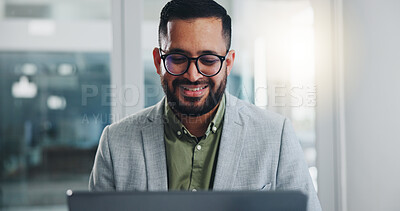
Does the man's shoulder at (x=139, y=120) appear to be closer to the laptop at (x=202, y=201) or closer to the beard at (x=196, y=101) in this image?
the beard at (x=196, y=101)

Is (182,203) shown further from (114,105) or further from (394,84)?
(394,84)

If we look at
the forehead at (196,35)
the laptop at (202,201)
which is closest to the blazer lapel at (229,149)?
the forehead at (196,35)

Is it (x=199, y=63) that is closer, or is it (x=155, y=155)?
(x=155, y=155)

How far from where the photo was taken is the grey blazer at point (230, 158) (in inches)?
71.5

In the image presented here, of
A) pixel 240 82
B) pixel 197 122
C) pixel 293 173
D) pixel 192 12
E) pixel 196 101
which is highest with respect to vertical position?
pixel 192 12

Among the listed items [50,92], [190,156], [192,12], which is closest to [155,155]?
[190,156]

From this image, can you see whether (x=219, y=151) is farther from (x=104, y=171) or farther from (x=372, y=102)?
(x=372, y=102)

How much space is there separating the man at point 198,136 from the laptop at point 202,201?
91cm

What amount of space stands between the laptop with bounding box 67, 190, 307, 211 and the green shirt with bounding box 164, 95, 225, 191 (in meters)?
0.96

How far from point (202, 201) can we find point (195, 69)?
1.20 m

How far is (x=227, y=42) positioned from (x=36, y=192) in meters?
1.70

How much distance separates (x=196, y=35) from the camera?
1.98 meters

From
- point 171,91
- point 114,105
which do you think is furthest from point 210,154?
point 114,105

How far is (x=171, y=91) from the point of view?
82.7 inches
